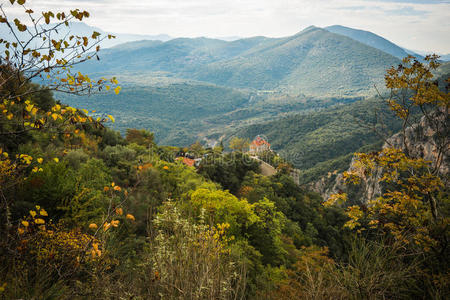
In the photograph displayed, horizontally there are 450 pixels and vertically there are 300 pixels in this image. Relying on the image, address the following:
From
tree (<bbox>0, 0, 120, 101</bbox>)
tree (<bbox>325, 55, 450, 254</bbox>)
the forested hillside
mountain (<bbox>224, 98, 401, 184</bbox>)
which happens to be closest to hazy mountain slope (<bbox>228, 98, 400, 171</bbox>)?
mountain (<bbox>224, 98, 401, 184</bbox>)

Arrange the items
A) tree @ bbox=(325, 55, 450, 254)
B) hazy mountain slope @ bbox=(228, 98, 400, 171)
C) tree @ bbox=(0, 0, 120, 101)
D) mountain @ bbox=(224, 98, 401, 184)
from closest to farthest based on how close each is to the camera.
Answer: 1. tree @ bbox=(0, 0, 120, 101)
2. tree @ bbox=(325, 55, 450, 254)
3. mountain @ bbox=(224, 98, 401, 184)
4. hazy mountain slope @ bbox=(228, 98, 400, 171)

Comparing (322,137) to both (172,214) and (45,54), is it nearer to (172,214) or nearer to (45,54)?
(172,214)

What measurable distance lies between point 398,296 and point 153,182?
13778mm

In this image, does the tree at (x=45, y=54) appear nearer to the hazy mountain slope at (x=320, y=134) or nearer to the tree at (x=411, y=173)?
the tree at (x=411, y=173)

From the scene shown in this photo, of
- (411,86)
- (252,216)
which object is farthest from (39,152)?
(411,86)

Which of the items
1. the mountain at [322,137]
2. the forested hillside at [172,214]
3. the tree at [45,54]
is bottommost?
the mountain at [322,137]

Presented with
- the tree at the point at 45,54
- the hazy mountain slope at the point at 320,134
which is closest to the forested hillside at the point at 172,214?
the tree at the point at 45,54

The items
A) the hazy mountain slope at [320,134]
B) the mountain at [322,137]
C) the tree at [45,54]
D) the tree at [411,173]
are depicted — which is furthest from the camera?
the hazy mountain slope at [320,134]

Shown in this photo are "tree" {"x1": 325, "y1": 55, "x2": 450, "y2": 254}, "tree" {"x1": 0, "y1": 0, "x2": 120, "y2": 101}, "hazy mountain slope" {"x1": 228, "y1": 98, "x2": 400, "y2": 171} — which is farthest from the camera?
"hazy mountain slope" {"x1": 228, "y1": 98, "x2": 400, "y2": 171}

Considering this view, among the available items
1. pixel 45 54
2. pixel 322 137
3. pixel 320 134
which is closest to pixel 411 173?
pixel 45 54

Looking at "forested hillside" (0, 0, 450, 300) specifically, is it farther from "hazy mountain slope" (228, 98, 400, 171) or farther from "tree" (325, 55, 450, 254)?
"hazy mountain slope" (228, 98, 400, 171)

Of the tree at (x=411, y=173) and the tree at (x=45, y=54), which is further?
the tree at (x=411, y=173)

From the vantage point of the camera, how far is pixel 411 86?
Result: 634cm

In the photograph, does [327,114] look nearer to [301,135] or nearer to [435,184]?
[301,135]
